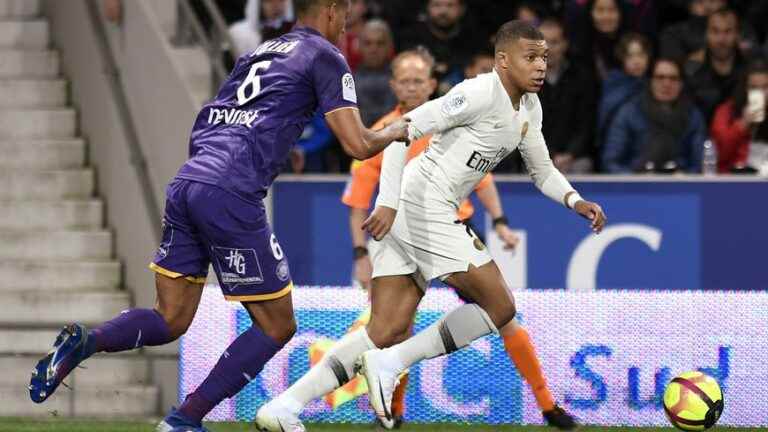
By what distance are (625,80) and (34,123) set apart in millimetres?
4433

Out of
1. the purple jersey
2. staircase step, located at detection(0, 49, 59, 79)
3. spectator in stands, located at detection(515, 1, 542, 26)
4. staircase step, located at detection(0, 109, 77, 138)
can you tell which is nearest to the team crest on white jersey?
the purple jersey

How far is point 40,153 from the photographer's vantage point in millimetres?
12625

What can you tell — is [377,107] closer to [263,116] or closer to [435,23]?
[435,23]

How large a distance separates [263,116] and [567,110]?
5.28 metres

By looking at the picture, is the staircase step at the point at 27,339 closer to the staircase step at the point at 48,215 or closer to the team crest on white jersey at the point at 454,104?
the staircase step at the point at 48,215

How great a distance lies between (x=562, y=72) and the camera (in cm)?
1230

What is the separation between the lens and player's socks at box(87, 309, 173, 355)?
7.26 m

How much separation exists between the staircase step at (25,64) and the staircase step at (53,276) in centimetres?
179

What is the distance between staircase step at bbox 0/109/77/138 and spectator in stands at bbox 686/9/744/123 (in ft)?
15.5

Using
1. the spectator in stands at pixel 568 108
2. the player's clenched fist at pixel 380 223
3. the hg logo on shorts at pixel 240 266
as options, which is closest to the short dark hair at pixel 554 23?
the spectator in stands at pixel 568 108

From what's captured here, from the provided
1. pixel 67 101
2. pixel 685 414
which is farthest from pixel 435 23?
pixel 685 414

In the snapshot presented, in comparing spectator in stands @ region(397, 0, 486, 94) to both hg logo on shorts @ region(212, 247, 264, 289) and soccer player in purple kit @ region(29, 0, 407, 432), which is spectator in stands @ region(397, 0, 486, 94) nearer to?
soccer player in purple kit @ region(29, 0, 407, 432)

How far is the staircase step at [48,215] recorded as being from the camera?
12.2m

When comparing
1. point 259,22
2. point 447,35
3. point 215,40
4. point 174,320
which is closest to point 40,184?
point 215,40
